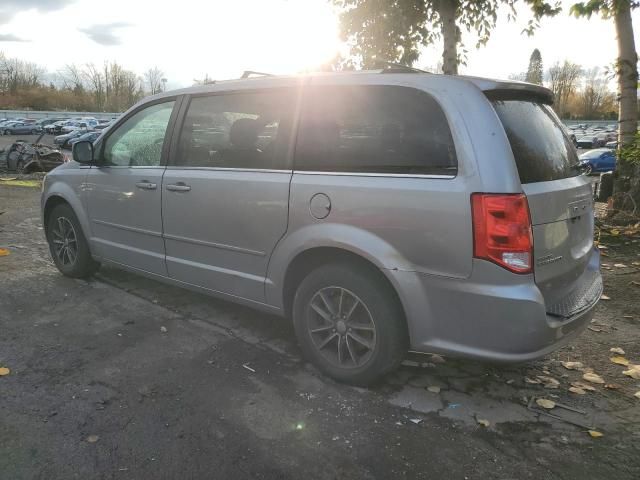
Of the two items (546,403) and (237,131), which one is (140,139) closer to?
(237,131)

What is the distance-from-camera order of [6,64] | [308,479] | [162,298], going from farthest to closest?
[6,64] < [162,298] < [308,479]

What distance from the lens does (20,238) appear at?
726 cm

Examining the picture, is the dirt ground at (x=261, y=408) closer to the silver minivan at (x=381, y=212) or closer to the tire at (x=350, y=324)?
the tire at (x=350, y=324)

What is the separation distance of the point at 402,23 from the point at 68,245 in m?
8.33

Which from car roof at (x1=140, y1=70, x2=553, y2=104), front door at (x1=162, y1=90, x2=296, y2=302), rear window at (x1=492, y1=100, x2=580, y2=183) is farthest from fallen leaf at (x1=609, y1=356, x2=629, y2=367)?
front door at (x1=162, y1=90, x2=296, y2=302)

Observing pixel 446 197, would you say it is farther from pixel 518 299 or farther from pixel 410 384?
pixel 410 384

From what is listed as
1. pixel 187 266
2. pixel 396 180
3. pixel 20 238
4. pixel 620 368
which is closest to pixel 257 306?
pixel 187 266

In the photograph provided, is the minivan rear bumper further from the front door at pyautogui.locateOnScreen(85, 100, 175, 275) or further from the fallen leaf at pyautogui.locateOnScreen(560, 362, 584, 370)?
the front door at pyautogui.locateOnScreen(85, 100, 175, 275)

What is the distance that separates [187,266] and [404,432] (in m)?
2.08

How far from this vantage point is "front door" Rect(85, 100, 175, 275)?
4133mm

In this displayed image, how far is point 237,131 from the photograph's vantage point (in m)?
3.60

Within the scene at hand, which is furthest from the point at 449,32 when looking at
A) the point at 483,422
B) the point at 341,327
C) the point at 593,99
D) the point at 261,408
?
the point at 593,99

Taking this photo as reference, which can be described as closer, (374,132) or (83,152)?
(374,132)

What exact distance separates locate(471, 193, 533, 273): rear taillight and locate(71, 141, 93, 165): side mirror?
3.52m
